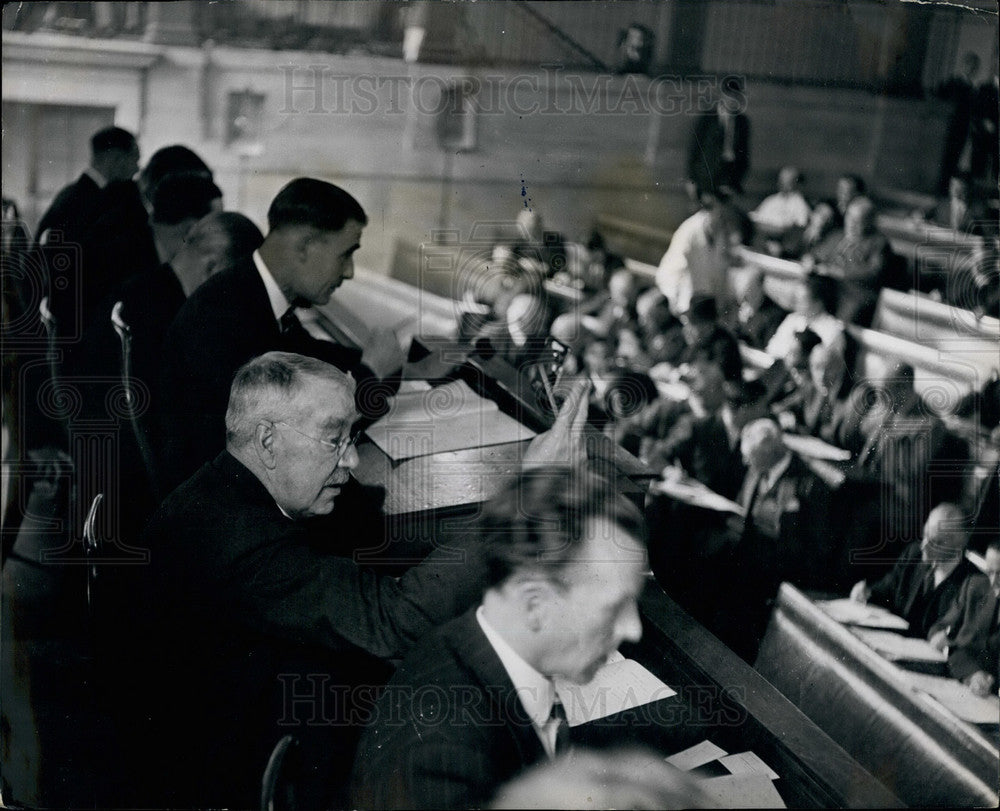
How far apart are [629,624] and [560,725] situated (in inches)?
10.2

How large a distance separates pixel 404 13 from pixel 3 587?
215 cm

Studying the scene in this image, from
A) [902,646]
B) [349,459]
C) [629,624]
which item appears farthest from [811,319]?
[349,459]

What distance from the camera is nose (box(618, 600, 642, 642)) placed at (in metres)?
2.05

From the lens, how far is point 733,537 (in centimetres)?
384

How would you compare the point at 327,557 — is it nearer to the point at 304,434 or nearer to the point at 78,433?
the point at 304,434

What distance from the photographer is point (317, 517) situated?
7.38ft

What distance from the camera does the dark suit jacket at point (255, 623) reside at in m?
2.10

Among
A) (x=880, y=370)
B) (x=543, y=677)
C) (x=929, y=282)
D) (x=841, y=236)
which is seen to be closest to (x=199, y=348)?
(x=543, y=677)

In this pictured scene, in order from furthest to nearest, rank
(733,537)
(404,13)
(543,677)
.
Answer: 1. (733,537)
2. (404,13)
3. (543,677)

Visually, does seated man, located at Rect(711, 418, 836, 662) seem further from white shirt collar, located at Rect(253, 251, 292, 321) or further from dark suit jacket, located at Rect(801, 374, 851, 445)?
white shirt collar, located at Rect(253, 251, 292, 321)

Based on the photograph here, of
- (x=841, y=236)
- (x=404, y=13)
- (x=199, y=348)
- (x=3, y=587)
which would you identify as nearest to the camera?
(x=199, y=348)

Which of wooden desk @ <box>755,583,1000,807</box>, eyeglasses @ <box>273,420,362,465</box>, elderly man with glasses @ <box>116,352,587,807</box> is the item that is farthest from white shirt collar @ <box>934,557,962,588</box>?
eyeglasses @ <box>273,420,362,465</box>

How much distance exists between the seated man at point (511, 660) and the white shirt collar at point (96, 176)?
5.57ft

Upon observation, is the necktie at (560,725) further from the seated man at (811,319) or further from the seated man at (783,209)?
the seated man at (783,209)
